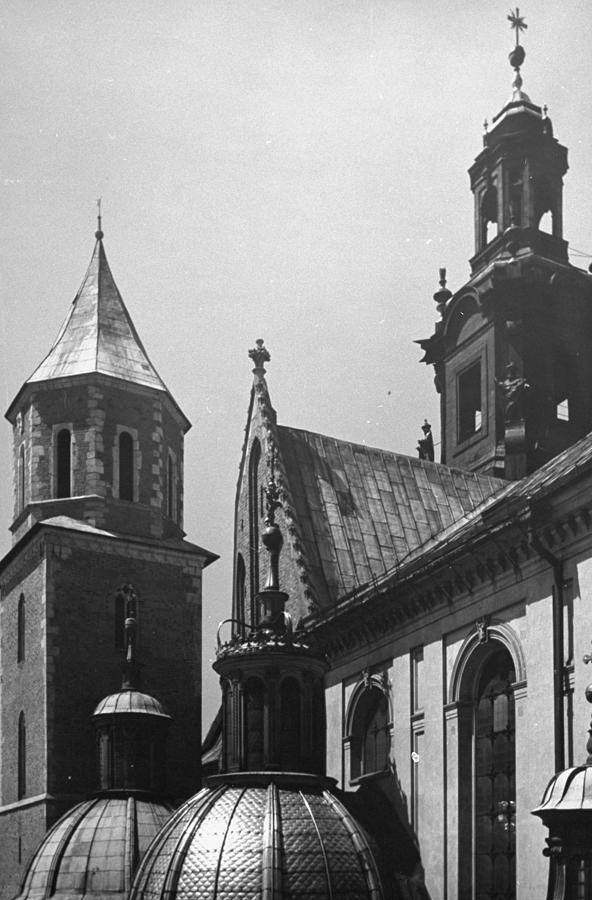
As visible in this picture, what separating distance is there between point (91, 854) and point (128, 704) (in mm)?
4300

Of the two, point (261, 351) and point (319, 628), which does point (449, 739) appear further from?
point (261, 351)

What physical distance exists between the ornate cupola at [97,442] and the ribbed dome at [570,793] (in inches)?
937

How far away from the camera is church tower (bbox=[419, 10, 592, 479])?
43375 mm

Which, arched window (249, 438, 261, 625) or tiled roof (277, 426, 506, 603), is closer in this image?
tiled roof (277, 426, 506, 603)

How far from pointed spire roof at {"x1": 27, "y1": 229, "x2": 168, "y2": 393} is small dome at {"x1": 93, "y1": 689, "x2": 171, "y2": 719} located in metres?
9.27

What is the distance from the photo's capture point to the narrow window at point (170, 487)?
141ft

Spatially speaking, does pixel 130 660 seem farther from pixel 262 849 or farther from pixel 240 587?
pixel 262 849

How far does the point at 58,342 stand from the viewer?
43781 mm

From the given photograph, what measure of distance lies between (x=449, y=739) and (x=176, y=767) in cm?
1489

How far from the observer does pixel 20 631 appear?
40.4m

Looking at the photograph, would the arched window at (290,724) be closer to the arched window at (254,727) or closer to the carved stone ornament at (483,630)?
the arched window at (254,727)

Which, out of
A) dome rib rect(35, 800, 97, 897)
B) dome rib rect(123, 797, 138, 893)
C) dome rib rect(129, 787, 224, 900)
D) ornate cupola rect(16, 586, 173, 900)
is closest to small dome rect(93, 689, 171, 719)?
ornate cupola rect(16, 586, 173, 900)

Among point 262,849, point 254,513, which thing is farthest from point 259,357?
point 262,849

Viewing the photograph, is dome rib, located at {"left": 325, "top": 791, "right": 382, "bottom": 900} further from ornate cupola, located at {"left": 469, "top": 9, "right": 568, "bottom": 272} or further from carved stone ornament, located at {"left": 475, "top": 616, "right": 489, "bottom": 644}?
ornate cupola, located at {"left": 469, "top": 9, "right": 568, "bottom": 272}
